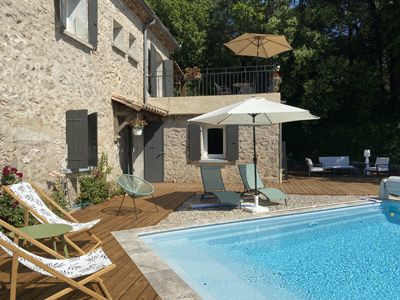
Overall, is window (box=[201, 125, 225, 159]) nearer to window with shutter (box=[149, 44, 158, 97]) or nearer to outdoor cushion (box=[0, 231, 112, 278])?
window with shutter (box=[149, 44, 158, 97])

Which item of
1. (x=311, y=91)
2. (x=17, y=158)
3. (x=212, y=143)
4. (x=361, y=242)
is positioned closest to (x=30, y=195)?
(x=17, y=158)

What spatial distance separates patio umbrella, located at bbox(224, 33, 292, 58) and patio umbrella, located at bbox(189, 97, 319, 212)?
361 centimetres

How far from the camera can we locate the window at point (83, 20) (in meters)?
8.14

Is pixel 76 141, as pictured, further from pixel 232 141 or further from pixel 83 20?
pixel 232 141

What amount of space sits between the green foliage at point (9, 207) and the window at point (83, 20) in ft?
12.6

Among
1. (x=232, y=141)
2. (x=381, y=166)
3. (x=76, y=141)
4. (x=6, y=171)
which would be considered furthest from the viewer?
(x=381, y=166)

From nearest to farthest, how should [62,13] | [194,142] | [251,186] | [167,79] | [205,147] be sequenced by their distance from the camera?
1. [62,13]
2. [251,186]
3. [194,142]
4. [205,147]
5. [167,79]

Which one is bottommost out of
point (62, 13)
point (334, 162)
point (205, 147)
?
point (334, 162)

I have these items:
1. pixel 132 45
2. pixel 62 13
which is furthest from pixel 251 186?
pixel 132 45

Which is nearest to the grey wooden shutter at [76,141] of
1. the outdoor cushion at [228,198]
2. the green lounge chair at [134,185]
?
the green lounge chair at [134,185]

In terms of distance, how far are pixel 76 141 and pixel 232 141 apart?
→ 5996 millimetres

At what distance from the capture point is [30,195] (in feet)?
14.9

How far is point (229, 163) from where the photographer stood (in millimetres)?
12383

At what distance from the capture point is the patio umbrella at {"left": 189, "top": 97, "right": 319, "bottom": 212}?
268 inches
